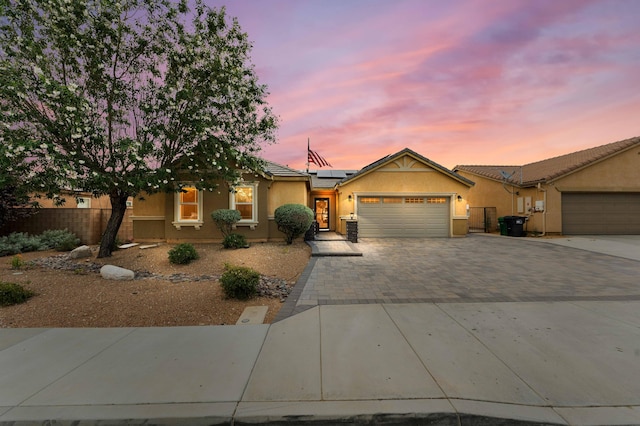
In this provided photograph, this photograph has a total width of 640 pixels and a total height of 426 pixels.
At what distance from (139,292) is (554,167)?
2302 cm

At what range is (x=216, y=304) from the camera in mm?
4719

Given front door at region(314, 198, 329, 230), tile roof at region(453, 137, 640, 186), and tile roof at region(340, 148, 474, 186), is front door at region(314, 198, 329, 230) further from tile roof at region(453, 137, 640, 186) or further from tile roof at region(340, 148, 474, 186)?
tile roof at region(453, 137, 640, 186)

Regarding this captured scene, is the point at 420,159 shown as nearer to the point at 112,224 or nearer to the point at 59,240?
the point at 112,224

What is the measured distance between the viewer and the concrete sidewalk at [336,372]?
211cm

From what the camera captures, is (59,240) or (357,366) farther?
(59,240)

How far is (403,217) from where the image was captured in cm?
1477

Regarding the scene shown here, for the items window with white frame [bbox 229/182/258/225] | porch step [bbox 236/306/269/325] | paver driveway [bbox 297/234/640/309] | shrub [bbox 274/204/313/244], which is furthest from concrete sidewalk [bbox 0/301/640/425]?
window with white frame [bbox 229/182/258/225]

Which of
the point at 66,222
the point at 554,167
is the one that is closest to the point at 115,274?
the point at 66,222

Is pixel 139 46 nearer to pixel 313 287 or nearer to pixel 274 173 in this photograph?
pixel 274 173

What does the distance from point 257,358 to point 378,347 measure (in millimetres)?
1457

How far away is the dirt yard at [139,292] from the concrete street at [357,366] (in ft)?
1.55

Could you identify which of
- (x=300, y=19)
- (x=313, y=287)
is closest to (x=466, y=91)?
(x=300, y=19)

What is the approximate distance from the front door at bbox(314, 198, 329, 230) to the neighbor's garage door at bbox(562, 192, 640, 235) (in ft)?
47.7

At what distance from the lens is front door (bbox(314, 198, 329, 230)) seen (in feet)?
61.4
